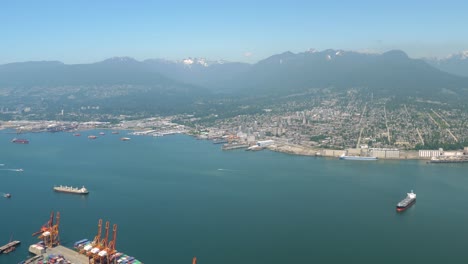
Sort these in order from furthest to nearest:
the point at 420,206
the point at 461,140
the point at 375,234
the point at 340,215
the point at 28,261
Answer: the point at 461,140 → the point at 420,206 → the point at 340,215 → the point at 375,234 → the point at 28,261

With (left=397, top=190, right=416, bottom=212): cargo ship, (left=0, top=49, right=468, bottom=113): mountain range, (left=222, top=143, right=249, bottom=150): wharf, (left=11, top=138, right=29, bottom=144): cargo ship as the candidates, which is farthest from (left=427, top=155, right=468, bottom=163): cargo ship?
(left=0, top=49, right=468, bottom=113): mountain range

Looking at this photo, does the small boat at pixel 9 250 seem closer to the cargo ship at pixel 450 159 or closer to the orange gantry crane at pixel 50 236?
the orange gantry crane at pixel 50 236

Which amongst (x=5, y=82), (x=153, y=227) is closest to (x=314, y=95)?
(x=153, y=227)

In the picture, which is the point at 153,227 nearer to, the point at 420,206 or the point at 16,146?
the point at 420,206

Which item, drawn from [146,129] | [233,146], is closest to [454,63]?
[146,129]

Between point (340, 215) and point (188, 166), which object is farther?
point (188, 166)

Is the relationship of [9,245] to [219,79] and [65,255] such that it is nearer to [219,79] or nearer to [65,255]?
[65,255]

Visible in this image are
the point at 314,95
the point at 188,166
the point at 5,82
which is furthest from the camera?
the point at 5,82
